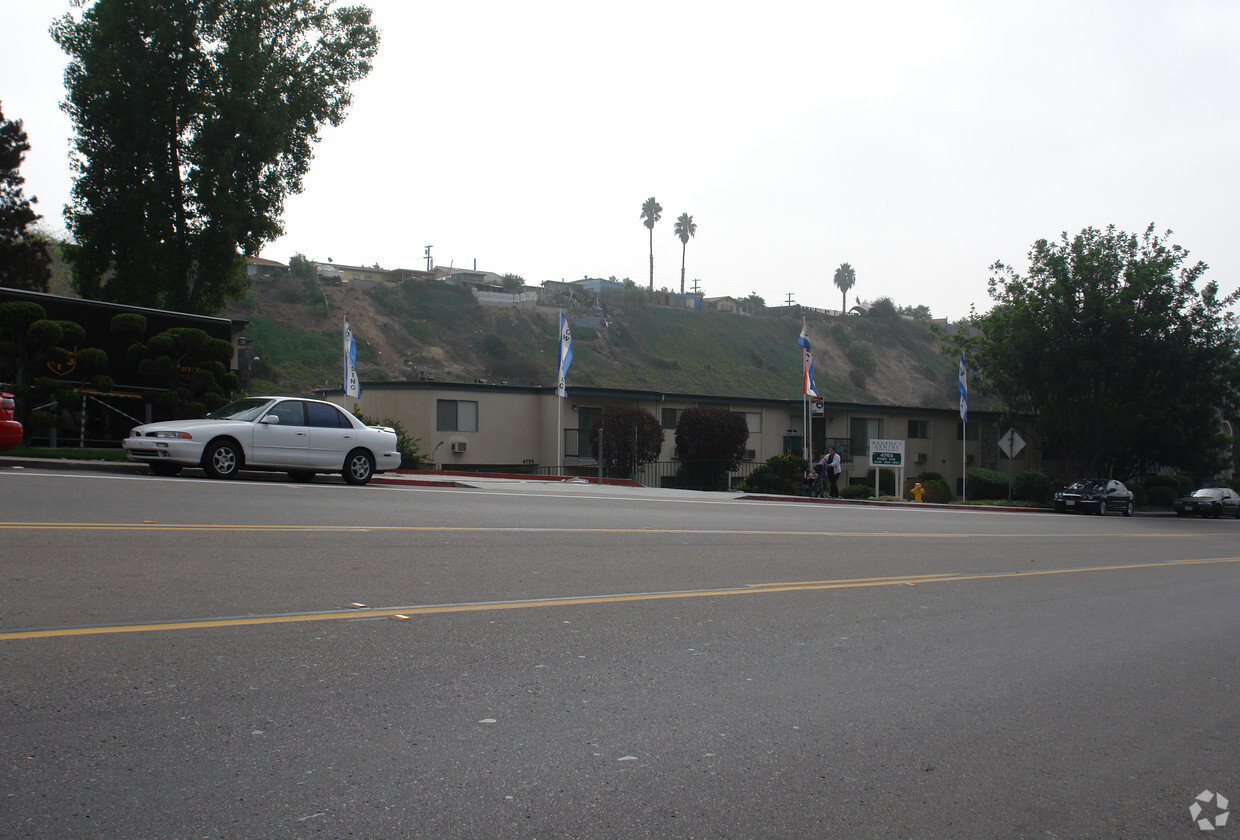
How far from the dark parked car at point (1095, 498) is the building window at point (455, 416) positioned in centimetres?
2355

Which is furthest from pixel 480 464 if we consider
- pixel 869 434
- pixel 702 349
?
pixel 702 349

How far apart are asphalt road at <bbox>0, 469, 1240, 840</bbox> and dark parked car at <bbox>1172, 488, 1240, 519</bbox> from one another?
35449 millimetres

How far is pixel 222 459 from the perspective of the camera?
637 inches

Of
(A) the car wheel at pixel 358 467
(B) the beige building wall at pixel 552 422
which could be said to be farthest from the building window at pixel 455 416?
(A) the car wheel at pixel 358 467

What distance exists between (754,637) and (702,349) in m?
89.9

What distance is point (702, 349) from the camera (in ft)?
316

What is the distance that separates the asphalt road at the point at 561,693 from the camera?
375 cm

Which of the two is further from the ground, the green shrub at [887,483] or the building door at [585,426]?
the building door at [585,426]

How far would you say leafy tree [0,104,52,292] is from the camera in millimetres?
38906

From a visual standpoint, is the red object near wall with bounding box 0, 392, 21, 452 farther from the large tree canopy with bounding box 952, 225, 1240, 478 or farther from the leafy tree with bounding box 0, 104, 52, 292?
the large tree canopy with bounding box 952, 225, 1240, 478

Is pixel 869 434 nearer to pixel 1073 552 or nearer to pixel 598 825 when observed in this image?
pixel 1073 552

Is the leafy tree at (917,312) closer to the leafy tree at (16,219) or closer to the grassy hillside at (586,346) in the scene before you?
the grassy hillside at (586,346)

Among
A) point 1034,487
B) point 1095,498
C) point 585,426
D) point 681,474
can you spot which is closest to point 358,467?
point 681,474

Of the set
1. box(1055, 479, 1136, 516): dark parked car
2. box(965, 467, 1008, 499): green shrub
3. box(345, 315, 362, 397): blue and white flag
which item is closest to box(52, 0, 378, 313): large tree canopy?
box(345, 315, 362, 397): blue and white flag
